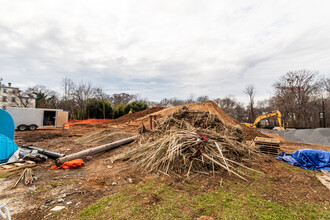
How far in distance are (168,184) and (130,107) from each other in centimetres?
3210

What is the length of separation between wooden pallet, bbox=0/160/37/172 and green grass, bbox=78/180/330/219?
13.1ft

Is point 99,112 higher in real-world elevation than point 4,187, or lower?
higher

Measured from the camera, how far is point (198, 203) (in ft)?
9.93

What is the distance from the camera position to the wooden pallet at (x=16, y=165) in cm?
476

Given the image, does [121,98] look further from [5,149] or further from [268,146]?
[268,146]

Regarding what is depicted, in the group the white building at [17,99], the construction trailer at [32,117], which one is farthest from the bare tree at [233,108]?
the white building at [17,99]

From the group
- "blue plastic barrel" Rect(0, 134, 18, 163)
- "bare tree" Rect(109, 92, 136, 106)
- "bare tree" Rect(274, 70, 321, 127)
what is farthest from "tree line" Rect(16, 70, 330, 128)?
"blue plastic barrel" Rect(0, 134, 18, 163)

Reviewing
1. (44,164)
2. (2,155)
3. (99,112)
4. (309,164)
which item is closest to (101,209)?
(44,164)

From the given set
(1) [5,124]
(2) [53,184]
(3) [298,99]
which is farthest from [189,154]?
(3) [298,99]

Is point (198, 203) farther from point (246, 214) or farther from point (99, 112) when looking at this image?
point (99, 112)

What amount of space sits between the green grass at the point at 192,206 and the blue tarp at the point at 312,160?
2994mm

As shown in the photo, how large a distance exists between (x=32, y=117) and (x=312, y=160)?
816 inches

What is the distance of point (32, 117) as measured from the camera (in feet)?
48.6

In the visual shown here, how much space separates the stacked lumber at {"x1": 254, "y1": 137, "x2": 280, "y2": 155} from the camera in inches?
285
